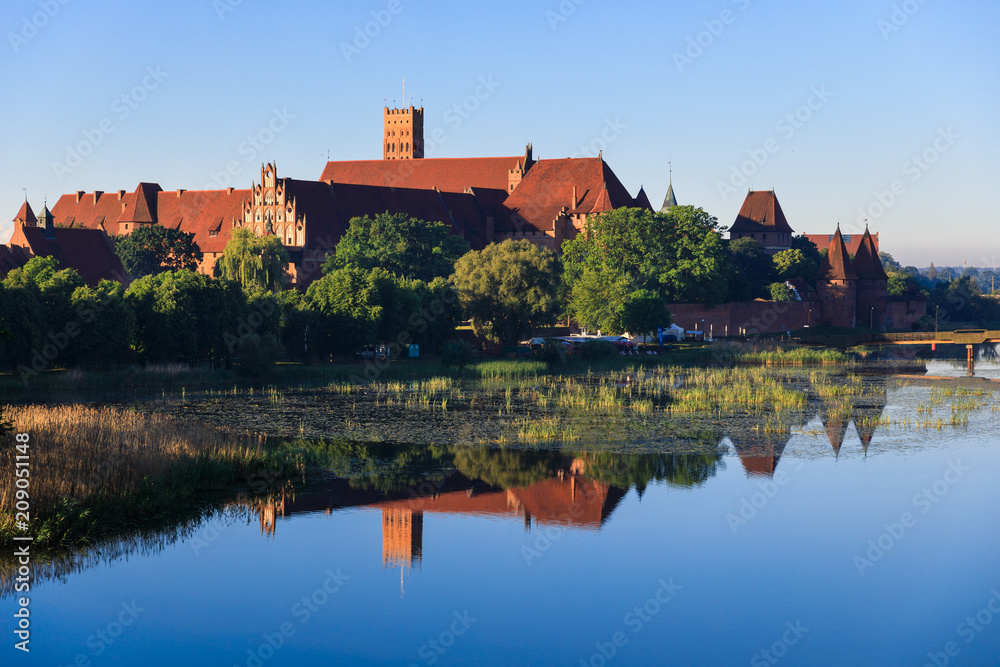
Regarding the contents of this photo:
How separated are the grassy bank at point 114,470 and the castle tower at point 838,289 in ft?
241

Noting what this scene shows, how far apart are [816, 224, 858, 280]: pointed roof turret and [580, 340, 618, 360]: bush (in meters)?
40.4

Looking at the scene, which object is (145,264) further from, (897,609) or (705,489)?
(897,609)

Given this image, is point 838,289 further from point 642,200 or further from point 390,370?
point 390,370

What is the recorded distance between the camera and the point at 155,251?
92.4m

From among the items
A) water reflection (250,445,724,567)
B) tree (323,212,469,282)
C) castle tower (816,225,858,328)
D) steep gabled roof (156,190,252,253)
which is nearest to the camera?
water reflection (250,445,724,567)

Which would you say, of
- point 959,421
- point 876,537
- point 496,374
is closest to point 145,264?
point 496,374

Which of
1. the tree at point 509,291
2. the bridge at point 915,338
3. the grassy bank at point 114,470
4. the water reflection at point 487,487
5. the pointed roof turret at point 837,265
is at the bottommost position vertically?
the water reflection at point 487,487

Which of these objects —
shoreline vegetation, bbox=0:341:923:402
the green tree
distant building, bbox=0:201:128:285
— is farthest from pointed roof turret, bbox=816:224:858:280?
the green tree

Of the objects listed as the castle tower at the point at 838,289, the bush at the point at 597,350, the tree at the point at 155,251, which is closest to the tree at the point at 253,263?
the bush at the point at 597,350

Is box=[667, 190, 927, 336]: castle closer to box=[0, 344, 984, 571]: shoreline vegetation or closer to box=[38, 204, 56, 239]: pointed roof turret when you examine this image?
box=[0, 344, 984, 571]: shoreline vegetation

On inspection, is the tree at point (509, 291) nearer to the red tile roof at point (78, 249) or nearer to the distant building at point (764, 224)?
the red tile roof at point (78, 249)

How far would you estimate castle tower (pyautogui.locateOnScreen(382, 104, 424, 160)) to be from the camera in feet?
444

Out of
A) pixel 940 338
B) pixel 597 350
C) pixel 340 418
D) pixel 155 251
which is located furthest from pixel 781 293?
pixel 340 418

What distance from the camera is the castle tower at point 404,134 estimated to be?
135 m
